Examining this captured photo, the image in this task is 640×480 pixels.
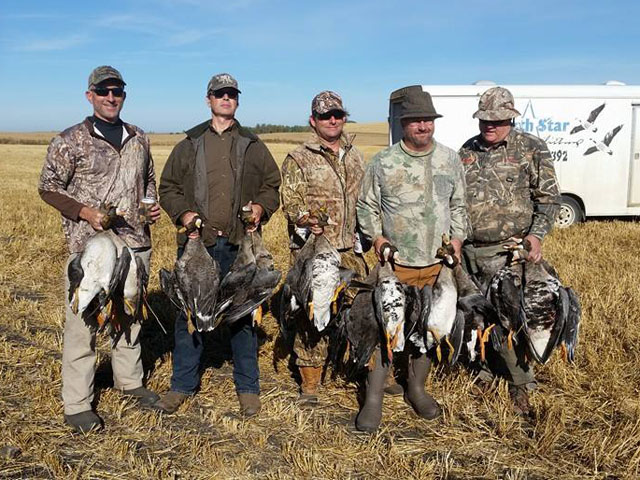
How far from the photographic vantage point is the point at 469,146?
5090 mm

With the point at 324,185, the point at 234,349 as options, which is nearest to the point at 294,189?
the point at 324,185

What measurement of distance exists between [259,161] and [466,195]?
182 cm

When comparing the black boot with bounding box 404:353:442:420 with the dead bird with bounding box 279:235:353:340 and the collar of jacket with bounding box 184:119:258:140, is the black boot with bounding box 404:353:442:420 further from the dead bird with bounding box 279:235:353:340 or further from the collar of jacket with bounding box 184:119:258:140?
the collar of jacket with bounding box 184:119:258:140

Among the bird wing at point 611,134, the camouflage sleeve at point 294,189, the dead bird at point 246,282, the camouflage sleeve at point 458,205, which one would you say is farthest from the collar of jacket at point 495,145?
the bird wing at point 611,134

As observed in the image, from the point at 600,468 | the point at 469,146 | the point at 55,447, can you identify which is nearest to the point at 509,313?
the point at 600,468

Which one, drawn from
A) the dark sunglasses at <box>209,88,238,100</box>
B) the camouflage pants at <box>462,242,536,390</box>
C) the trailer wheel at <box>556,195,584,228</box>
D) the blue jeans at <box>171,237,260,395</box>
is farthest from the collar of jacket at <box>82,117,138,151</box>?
the trailer wheel at <box>556,195,584,228</box>

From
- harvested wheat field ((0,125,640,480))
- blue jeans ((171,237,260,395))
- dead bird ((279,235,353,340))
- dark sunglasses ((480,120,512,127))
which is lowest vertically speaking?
harvested wheat field ((0,125,640,480))

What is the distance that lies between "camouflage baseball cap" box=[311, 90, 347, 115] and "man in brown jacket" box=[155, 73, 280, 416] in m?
0.59

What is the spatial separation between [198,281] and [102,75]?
1782mm

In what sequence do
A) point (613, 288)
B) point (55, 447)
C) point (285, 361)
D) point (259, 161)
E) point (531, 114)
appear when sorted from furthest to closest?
point (531, 114) → point (613, 288) → point (285, 361) → point (259, 161) → point (55, 447)

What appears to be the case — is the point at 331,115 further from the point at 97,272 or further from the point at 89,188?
the point at 97,272

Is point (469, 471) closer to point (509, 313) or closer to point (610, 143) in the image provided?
point (509, 313)

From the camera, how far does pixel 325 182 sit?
4.83 metres

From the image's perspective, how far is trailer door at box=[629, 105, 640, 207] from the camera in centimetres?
1263
